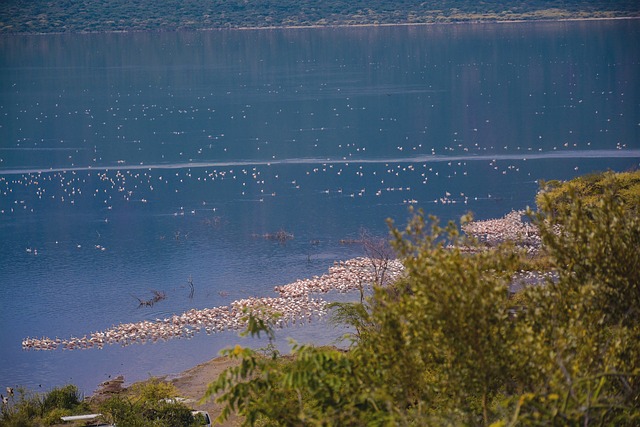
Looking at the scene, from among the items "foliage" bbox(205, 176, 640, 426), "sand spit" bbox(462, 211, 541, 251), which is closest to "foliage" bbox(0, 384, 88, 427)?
"foliage" bbox(205, 176, 640, 426)

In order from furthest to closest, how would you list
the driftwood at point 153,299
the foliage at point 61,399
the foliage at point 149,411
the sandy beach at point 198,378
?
1. the driftwood at point 153,299
2. the sandy beach at point 198,378
3. the foliage at point 61,399
4. the foliage at point 149,411

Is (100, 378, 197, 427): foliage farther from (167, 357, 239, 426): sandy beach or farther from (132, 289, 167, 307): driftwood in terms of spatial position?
(132, 289, 167, 307): driftwood

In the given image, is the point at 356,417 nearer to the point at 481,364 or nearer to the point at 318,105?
the point at 481,364

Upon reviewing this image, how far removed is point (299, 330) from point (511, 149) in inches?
1835

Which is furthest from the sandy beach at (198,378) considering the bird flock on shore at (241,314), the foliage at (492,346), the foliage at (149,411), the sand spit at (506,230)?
the foliage at (492,346)

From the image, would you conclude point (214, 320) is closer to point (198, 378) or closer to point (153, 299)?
point (153, 299)

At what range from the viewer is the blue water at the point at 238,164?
4678 cm

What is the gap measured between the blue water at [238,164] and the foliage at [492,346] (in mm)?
21906

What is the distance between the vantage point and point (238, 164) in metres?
77.5

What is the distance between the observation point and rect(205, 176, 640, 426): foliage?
1400 cm

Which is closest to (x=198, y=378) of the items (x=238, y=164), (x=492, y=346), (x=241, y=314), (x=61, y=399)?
(x=61, y=399)

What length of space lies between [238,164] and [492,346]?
64.1 m

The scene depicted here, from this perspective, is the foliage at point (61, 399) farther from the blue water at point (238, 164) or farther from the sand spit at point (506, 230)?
the sand spit at point (506, 230)

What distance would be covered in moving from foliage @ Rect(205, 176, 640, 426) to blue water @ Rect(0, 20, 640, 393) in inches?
862
